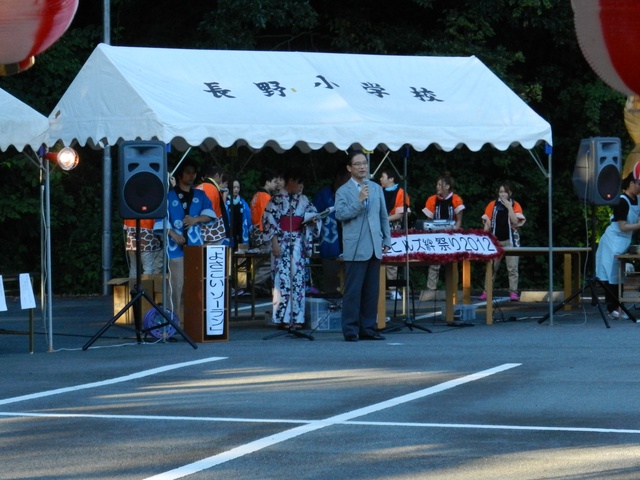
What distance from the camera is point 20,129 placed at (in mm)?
15469

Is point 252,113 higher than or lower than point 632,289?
higher

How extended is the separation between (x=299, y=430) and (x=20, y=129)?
275 inches

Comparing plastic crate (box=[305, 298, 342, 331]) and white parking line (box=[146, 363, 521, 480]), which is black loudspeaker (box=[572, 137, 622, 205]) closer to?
plastic crate (box=[305, 298, 342, 331])

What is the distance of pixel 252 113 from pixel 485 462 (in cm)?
843

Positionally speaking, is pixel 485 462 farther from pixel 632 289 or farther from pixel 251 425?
pixel 632 289

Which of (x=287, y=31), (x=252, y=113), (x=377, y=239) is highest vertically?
(x=287, y=31)

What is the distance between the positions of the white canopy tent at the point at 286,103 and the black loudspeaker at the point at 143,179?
0.19m

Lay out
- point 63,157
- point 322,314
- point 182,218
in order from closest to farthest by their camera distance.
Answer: point 63,157
point 182,218
point 322,314

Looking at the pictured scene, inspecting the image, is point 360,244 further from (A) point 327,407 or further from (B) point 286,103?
(A) point 327,407

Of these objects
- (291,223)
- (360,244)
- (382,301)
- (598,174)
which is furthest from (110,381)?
(598,174)

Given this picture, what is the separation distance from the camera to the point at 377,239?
16344 millimetres

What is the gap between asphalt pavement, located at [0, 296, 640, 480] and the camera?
8.48 m

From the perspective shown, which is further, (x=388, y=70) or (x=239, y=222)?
(x=239, y=222)

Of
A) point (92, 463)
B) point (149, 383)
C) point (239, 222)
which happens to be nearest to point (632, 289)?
point (239, 222)
